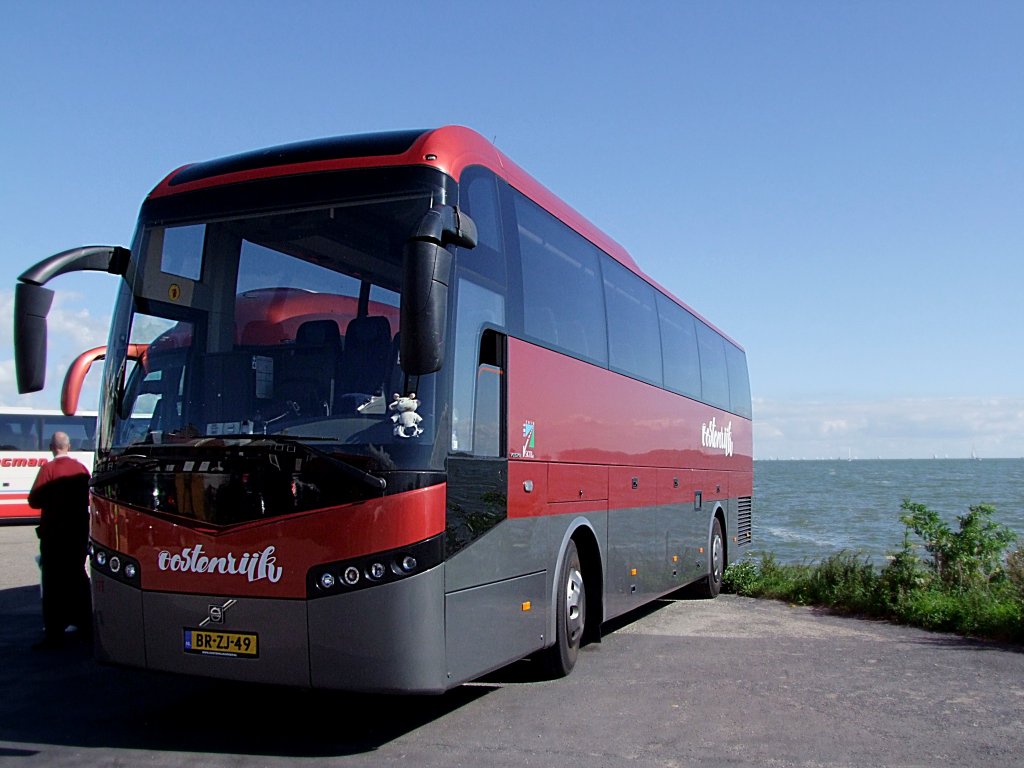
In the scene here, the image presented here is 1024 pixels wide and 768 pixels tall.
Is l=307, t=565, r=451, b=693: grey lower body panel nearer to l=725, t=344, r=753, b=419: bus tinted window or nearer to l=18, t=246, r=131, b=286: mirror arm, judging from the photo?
l=18, t=246, r=131, b=286: mirror arm

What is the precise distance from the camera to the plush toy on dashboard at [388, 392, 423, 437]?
6180 millimetres

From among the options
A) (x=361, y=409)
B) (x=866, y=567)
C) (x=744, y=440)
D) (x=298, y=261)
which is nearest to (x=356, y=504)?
(x=361, y=409)

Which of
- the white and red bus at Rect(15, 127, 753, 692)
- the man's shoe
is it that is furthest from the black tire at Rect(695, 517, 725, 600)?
the man's shoe

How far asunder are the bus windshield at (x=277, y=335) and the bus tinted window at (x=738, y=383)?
35.7ft

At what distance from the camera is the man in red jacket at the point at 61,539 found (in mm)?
9562

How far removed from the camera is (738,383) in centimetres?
1755

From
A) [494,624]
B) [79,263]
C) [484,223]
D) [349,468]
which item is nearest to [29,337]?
[79,263]

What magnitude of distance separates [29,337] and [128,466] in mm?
986

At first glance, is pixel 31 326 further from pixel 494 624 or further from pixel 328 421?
pixel 494 624

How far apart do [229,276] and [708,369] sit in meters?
9.21

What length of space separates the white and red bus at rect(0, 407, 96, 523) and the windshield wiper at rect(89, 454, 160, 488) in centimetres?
2261

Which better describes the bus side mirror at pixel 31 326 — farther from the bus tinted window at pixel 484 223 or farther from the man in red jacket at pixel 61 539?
the man in red jacket at pixel 61 539

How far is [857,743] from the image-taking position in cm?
660

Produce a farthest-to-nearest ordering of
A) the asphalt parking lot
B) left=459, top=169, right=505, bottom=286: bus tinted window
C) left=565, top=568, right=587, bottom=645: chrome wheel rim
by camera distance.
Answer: left=565, top=568, right=587, bottom=645: chrome wheel rim → left=459, top=169, right=505, bottom=286: bus tinted window → the asphalt parking lot
